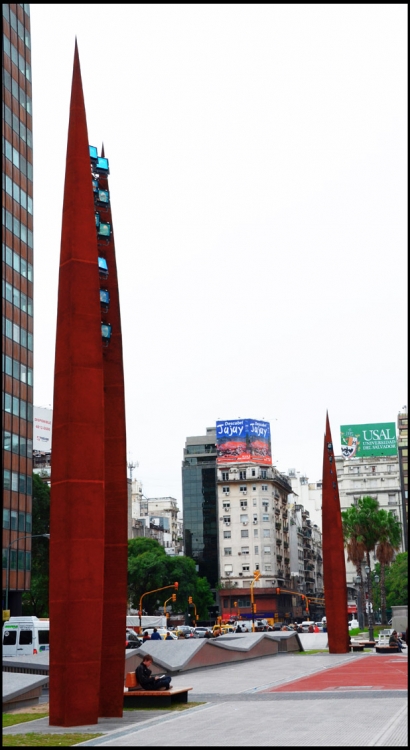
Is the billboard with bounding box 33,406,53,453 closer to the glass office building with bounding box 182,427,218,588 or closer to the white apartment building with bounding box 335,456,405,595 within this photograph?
the glass office building with bounding box 182,427,218,588

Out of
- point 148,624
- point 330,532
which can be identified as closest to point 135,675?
point 330,532

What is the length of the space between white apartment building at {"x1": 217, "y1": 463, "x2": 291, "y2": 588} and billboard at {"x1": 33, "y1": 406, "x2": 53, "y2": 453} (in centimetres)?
3584

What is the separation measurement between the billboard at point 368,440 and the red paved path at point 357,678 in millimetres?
115889

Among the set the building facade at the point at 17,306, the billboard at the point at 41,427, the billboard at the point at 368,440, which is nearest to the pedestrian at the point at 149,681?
the building facade at the point at 17,306

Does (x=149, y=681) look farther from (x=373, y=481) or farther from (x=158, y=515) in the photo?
(x=158, y=515)

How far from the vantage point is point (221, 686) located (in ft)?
86.9

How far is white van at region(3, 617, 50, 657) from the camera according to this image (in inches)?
1487

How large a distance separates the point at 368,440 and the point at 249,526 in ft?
119

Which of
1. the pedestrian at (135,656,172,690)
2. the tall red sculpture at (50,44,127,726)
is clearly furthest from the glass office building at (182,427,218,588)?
the tall red sculpture at (50,44,127,726)

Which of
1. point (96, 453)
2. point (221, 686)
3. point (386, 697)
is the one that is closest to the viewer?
point (96, 453)

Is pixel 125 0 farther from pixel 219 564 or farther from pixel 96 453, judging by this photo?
pixel 219 564

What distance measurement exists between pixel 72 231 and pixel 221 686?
48.1 feet

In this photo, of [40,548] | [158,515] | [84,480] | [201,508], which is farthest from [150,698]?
[158,515]

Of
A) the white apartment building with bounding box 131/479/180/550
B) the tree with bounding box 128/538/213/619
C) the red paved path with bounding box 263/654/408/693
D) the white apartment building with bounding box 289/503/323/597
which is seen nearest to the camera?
the red paved path with bounding box 263/654/408/693
